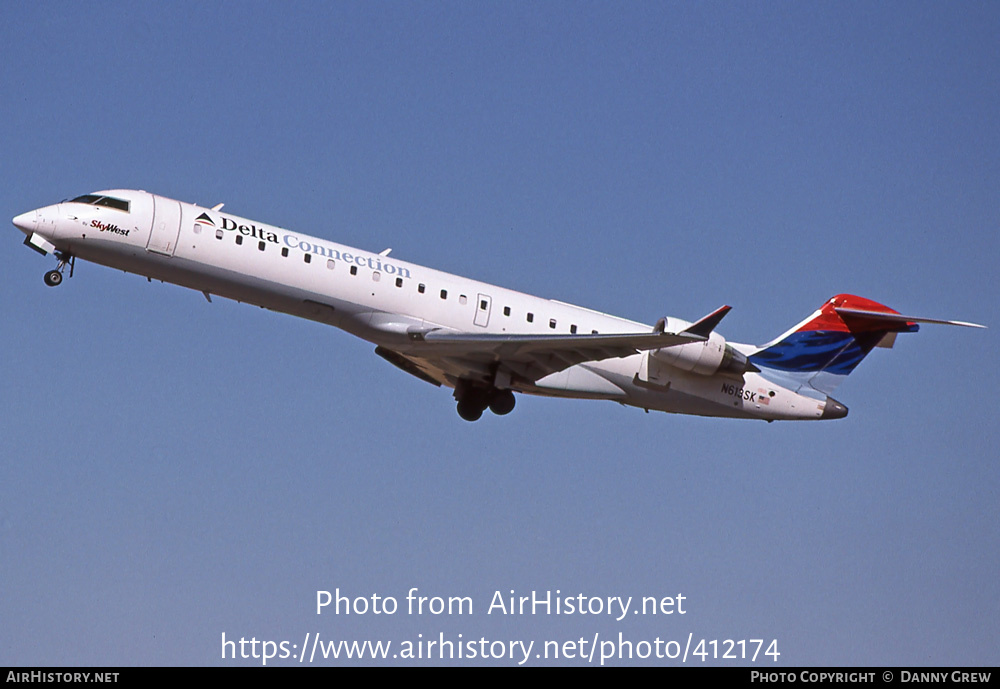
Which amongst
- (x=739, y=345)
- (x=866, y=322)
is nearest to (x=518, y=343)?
(x=739, y=345)

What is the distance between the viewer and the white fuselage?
22.8 m

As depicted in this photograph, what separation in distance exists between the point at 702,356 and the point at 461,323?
5067 mm

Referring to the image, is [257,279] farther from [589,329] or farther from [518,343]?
[589,329]

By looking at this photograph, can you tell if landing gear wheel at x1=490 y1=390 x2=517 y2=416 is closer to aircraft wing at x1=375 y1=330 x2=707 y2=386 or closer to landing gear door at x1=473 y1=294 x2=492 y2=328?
aircraft wing at x1=375 y1=330 x2=707 y2=386

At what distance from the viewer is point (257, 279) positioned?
23141 millimetres

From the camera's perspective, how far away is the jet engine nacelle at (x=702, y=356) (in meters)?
25.7

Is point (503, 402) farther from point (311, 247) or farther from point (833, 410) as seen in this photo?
point (833, 410)

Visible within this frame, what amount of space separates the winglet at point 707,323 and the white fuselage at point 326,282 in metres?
1.13

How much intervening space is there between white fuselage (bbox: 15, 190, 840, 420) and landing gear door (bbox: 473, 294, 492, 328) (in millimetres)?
19

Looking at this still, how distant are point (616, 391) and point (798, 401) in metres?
4.24

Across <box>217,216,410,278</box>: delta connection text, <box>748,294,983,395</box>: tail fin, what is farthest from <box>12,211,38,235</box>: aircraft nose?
<box>748,294,983,395</box>: tail fin

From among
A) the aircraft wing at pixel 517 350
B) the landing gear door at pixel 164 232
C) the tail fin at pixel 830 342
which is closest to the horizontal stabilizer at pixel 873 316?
the tail fin at pixel 830 342
